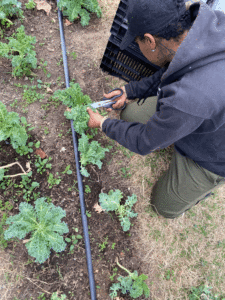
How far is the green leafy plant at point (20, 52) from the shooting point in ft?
9.08

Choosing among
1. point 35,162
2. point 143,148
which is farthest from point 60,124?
point 143,148

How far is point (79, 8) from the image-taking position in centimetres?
331

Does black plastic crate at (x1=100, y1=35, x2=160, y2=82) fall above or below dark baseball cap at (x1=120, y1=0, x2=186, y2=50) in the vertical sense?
below

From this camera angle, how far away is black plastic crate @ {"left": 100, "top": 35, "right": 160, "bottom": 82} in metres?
2.74

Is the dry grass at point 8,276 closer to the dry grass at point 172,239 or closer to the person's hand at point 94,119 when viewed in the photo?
the dry grass at point 172,239

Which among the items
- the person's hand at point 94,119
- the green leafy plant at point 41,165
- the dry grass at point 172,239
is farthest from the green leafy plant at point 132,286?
the person's hand at point 94,119

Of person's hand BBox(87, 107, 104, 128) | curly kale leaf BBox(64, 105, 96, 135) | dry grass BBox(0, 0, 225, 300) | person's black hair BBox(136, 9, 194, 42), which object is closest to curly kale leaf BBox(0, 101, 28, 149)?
curly kale leaf BBox(64, 105, 96, 135)

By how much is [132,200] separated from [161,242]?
2.83ft

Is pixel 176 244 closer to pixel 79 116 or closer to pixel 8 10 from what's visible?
pixel 79 116

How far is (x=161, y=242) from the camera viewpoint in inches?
122

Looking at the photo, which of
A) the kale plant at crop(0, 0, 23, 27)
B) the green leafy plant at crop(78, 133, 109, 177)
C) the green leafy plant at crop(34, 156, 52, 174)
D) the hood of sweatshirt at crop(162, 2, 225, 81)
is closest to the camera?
the hood of sweatshirt at crop(162, 2, 225, 81)

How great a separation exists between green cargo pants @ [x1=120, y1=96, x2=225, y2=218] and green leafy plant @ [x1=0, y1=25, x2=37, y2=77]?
5.36 feet

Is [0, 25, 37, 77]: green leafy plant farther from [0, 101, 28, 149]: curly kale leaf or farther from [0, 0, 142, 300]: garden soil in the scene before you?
[0, 101, 28, 149]: curly kale leaf

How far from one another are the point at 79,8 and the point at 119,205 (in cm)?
328
